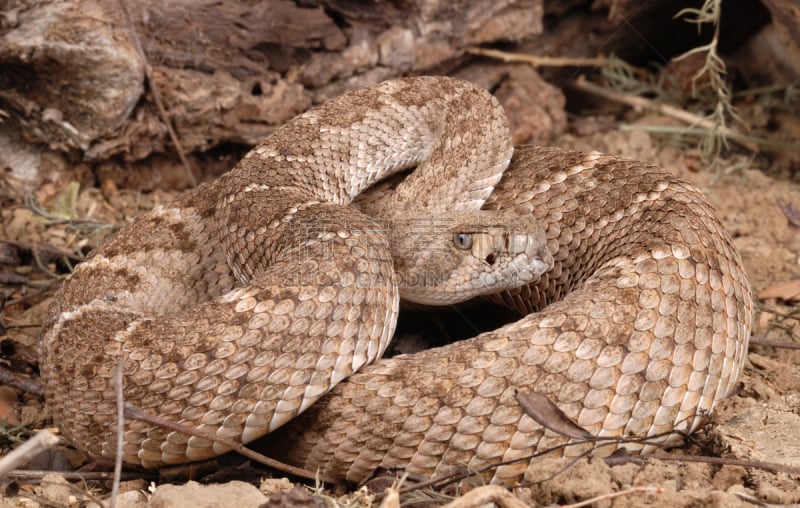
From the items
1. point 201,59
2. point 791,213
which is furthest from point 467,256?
point 791,213

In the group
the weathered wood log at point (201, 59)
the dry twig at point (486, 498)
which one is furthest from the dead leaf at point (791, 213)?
the dry twig at point (486, 498)

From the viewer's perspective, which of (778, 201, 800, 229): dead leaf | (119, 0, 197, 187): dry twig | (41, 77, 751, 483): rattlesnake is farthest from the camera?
(778, 201, 800, 229): dead leaf

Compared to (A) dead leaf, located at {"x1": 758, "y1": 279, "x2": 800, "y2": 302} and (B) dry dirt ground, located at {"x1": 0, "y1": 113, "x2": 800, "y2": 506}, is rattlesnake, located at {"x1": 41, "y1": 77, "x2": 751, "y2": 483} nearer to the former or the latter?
(B) dry dirt ground, located at {"x1": 0, "y1": 113, "x2": 800, "y2": 506}

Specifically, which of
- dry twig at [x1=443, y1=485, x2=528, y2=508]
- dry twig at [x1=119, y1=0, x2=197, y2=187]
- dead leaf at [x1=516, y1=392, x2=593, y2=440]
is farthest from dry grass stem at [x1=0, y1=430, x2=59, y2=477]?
dry twig at [x1=119, y1=0, x2=197, y2=187]

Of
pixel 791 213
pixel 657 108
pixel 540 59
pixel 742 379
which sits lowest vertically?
pixel 742 379

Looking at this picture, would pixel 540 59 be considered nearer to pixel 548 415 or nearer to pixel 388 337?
pixel 388 337

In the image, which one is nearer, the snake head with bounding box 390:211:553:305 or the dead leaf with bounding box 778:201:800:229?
the snake head with bounding box 390:211:553:305

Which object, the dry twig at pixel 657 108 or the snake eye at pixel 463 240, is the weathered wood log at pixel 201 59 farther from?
the snake eye at pixel 463 240
